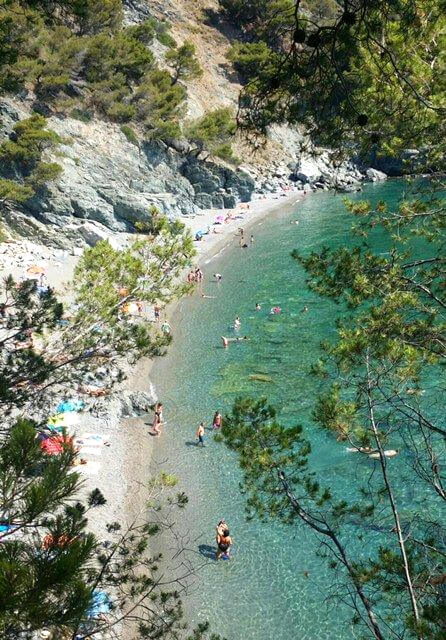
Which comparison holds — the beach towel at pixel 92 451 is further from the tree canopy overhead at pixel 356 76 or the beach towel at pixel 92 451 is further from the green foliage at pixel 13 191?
the green foliage at pixel 13 191

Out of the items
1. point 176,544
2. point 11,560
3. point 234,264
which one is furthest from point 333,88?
point 234,264

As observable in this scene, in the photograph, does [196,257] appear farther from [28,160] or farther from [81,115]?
[81,115]

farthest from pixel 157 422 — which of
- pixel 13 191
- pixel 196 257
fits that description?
pixel 13 191

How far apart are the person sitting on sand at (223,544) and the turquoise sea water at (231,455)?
0.22m

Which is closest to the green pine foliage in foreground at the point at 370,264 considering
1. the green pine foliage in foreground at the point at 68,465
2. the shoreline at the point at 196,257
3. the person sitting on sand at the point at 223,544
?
the green pine foliage in foreground at the point at 68,465

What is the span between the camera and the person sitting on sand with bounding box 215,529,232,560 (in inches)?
514

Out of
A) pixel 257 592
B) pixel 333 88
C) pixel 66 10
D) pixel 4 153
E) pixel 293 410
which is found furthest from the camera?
pixel 4 153

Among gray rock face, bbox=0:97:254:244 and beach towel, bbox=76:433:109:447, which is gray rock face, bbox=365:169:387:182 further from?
beach towel, bbox=76:433:109:447

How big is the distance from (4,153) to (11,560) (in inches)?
1406

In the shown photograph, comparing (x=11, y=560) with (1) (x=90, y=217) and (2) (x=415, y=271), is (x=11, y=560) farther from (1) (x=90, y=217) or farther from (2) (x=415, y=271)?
(1) (x=90, y=217)

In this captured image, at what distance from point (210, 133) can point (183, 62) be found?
963 centimetres

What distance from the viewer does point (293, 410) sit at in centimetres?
1872

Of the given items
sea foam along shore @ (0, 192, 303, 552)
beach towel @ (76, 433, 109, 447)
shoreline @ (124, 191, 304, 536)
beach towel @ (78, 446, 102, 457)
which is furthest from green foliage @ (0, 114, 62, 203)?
beach towel @ (78, 446, 102, 457)

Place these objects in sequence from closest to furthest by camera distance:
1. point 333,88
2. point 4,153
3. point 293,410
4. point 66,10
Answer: point 333,88, point 66,10, point 293,410, point 4,153
